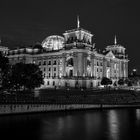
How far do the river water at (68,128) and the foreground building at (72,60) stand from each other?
53575mm

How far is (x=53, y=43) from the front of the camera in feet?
448

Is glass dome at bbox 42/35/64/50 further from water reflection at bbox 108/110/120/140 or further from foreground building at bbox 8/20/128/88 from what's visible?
water reflection at bbox 108/110/120/140

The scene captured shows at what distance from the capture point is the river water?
1542 inches

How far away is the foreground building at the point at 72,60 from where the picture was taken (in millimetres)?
110812

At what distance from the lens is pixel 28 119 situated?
168 ft

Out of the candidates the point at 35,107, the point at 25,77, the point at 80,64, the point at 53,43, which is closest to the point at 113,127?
the point at 35,107

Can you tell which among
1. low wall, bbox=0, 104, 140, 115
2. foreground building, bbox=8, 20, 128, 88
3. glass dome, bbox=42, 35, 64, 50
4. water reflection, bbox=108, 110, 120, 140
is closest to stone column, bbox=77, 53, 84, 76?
foreground building, bbox=8, 20, 128, 88

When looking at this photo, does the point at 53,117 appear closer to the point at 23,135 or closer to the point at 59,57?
the point at 23,135

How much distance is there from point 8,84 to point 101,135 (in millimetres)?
37760

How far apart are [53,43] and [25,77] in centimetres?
6224

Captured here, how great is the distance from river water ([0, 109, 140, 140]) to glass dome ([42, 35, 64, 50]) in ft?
267

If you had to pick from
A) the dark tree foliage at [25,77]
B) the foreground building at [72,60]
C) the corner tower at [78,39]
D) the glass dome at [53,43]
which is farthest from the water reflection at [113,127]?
Result: the glass dome at [53,43]

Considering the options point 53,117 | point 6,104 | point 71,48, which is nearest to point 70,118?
point 53,117

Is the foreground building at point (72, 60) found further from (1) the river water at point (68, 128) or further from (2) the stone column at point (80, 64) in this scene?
(1) the river water at point (68, 128)
